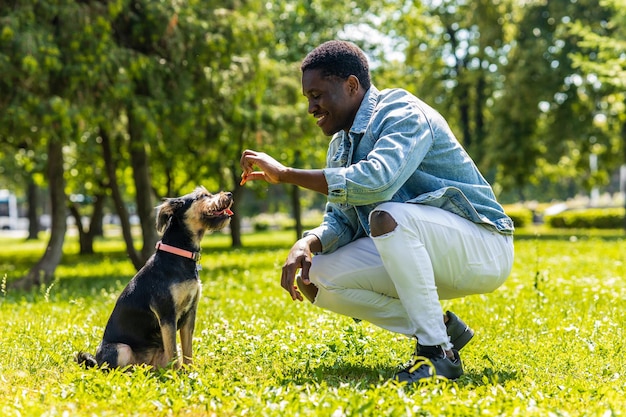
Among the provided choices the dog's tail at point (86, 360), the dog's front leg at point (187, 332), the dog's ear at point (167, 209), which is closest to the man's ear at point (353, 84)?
the dog's ear at point (167, 209)

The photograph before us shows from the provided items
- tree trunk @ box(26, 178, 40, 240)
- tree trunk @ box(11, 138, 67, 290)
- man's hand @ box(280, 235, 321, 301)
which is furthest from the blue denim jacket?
tree trunk @ box(26, 178, 40, 240)

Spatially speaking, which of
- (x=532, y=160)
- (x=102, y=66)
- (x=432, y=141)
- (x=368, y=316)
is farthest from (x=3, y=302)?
(x=532, y=160)

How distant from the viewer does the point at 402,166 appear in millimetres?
4535

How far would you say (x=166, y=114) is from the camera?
529 inches

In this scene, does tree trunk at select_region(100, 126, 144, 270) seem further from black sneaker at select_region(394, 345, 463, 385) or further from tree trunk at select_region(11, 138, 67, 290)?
A: black sneaker at select_region(394, 345, 463, 385)

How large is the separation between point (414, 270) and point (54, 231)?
11.1 meters

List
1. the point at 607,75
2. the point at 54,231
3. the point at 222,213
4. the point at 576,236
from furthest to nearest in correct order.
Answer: the point at 576,236 → the point at 607,75 → the point at 54,231 → the point at 222,213

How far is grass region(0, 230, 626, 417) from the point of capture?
3980 mm

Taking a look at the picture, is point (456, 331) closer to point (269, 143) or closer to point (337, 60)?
point (337, 60)

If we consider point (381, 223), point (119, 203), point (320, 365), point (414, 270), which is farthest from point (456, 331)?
point (119, 203)

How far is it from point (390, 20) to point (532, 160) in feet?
30.7

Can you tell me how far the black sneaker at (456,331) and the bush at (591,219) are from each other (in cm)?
3598

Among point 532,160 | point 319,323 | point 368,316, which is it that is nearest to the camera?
point 368,316

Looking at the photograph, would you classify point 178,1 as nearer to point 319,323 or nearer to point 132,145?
point 132,145
